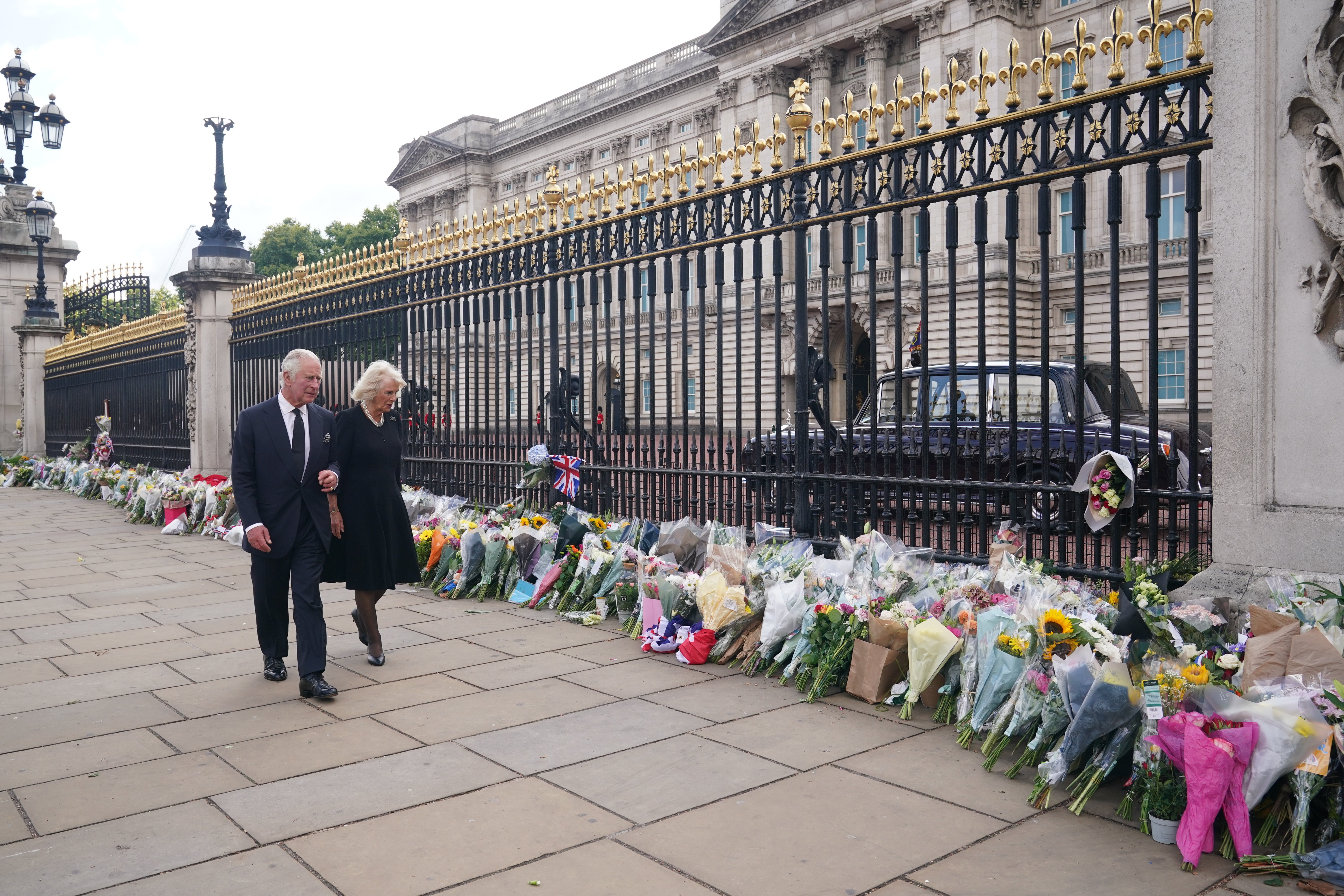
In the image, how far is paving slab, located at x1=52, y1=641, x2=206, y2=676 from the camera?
5.78 meters

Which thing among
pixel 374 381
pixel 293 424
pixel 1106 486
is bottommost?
pixel 1106 486

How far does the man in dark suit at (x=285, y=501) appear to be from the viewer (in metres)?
5.27

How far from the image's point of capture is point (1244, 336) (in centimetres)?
434

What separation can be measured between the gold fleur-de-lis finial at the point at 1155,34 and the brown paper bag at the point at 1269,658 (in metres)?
2.66

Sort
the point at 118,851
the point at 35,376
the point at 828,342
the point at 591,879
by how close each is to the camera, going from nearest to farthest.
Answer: the point at 591,879, the point at 118,851, the point at 828,342, the point at 35,376

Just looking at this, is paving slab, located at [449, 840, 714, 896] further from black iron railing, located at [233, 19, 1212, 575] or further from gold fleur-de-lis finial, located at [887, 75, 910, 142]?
gold fleur-de-lis finial, located at [887, 75, 910, 142]

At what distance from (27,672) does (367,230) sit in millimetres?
65536

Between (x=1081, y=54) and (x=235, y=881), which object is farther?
(x=1081, y=54)

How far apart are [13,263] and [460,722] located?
82.7ft

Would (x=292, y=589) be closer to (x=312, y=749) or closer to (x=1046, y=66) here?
(x=312, y=749)

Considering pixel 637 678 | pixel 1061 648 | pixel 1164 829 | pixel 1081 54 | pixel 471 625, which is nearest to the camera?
pixel 1164 829

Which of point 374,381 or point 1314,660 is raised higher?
point 374,381

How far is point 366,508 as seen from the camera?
571 centimetres

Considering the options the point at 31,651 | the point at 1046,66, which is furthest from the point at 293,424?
the point at 1046,66
